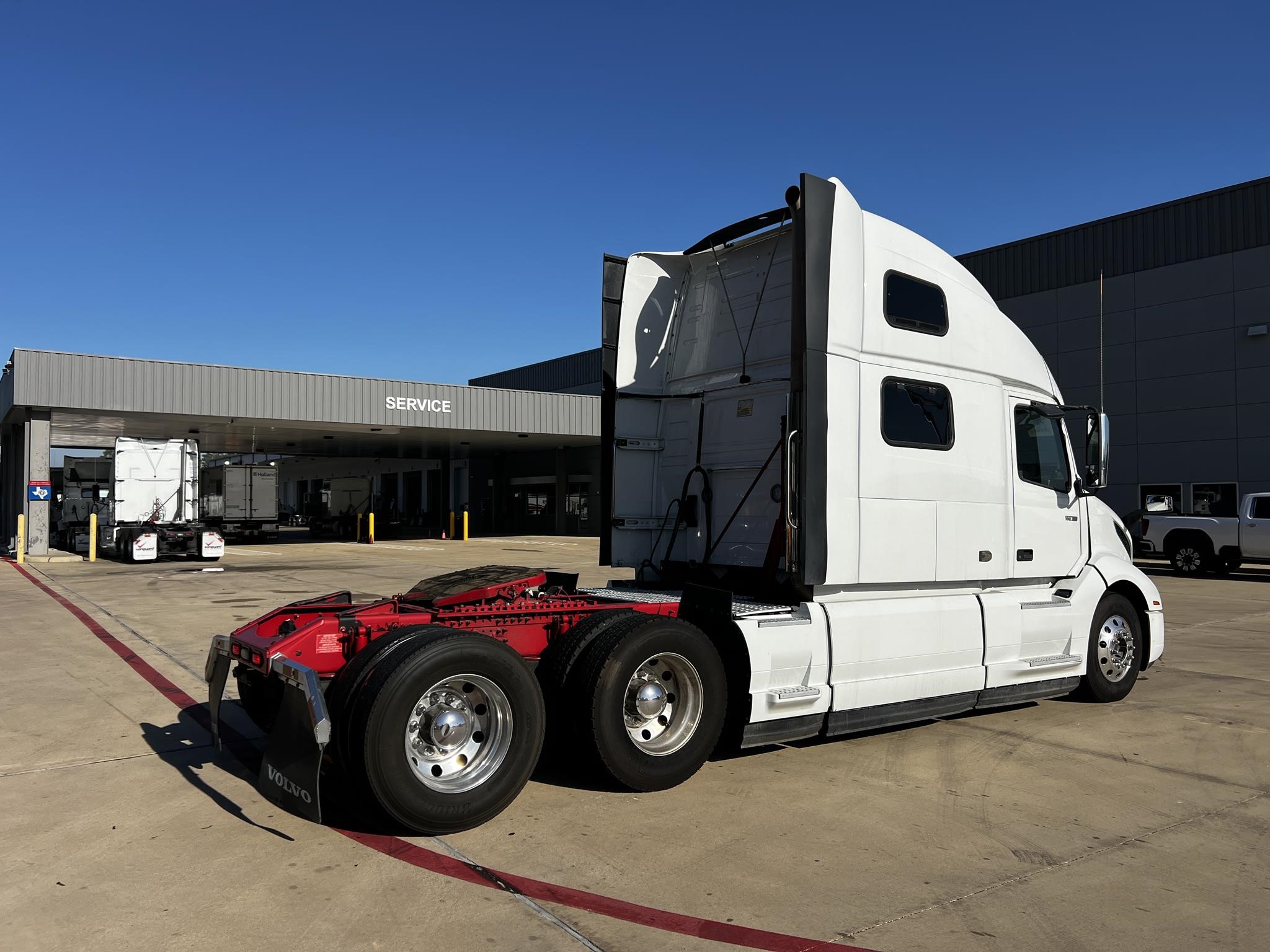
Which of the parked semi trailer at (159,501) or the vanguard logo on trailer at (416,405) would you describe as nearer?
the parked semi trailer at (159,501)

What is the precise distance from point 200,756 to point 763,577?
3792 mm

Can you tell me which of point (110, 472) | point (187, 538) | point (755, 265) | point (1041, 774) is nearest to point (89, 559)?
point (187, 538)

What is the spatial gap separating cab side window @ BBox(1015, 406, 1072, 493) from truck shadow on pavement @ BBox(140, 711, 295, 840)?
18.6 ft

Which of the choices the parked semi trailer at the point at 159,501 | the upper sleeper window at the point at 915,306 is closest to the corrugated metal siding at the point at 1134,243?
the upper sleeper window at the point at 915,306

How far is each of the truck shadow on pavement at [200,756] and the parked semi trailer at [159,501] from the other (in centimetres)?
1950

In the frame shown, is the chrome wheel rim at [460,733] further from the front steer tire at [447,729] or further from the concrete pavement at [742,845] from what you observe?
the concrete pavement at [742,845]

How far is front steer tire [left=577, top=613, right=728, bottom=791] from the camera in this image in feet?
16.0

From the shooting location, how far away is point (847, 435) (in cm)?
580

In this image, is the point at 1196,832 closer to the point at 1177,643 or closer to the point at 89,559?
the point at 1177,643

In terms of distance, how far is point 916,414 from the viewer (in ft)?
20.7

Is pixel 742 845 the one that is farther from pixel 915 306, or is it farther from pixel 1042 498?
pixel 1042 498

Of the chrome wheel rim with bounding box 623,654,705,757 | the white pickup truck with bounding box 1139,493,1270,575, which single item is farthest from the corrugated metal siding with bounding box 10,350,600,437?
the chrome wheel rim with bounding box 623,654,705,757

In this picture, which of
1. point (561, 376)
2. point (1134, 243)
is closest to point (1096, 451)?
point (1134, 243)

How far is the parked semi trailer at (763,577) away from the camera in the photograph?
4.61 m
